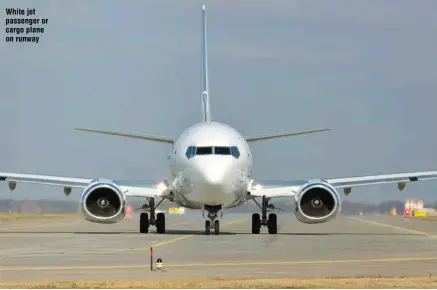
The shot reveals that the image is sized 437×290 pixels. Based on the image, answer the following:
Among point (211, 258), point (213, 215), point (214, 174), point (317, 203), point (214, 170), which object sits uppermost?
point (214, 170)

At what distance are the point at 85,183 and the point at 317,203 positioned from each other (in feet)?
34.8

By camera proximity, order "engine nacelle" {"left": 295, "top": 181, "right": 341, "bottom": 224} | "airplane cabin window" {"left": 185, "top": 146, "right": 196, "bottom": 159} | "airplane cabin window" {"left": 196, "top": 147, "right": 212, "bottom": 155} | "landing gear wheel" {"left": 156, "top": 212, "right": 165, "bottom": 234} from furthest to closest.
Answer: "landing gear wheel" {"left": 156, "top": 212, "right": 165, "bottom": 234}, "engine nacelle" {"left": 295, "top": 181, "right": 341, "bottom": 224}, "airplane cabin window" {"left": 185, "top": 146, "right": 196, "bottom": 159}, "airplane cabin window" {"left": 196, "top": 147, "right": 212, "bottom": 155}

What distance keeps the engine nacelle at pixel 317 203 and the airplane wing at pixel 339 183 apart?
0.68m

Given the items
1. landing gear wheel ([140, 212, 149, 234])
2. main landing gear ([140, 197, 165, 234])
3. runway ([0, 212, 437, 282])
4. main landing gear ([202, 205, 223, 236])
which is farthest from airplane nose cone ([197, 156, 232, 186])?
main landing gear ([140, 197, 165, 234])

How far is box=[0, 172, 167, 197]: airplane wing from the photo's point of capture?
48.0m

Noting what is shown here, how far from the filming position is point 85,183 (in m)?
48.9

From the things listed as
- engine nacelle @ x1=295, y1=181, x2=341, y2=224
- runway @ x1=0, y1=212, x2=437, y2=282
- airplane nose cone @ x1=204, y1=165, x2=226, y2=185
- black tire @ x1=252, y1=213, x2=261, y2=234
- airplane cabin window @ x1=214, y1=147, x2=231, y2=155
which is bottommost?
runway @ x1=0, y1=212, x2=437, y2=282

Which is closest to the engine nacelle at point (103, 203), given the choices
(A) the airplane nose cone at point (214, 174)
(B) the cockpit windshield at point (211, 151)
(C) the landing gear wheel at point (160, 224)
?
(C) the landing gear wheel at point (160, 224)

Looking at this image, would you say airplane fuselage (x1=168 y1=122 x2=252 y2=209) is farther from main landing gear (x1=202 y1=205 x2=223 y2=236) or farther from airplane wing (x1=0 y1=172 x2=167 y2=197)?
airplane wing (x1=0 y1=172 x2=167 y2=197)

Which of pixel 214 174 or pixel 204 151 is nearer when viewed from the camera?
pixel 214 174

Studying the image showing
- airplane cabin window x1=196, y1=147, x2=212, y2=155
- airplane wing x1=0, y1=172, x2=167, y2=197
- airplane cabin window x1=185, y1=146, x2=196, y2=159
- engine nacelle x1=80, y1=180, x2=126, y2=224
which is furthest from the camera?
airplane wing x1=0, y1=172, x2=167, y2=197

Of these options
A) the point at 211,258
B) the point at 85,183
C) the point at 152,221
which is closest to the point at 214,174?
the point at 152,221

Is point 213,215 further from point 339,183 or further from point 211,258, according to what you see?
point 211,258

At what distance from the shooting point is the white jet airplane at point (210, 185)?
146 feet
